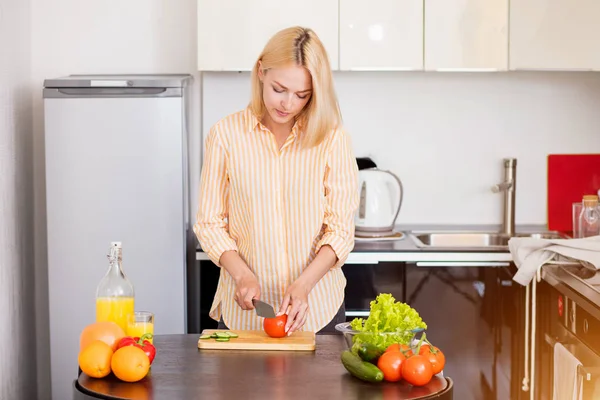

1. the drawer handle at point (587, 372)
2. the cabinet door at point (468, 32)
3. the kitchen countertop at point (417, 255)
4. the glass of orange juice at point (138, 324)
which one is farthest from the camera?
the cabinet door at point (468, 32)

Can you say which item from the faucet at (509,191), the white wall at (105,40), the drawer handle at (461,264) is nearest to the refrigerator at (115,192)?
the white wall at (105,40)

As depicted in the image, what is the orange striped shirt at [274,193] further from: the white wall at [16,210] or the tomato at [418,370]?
the white wall at [16,210]

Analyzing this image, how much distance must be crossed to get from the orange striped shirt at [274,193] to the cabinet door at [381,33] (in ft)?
3.72

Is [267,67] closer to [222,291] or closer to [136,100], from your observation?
[222,291]

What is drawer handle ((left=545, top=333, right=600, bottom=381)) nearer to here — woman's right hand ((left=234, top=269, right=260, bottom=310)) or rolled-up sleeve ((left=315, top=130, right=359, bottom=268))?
rolled-up sleeve ((left=315, top=130, right=359, bottom=268))

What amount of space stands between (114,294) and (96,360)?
208 mm

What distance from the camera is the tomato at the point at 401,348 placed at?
1.72m

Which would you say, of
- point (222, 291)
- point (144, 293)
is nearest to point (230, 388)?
point (222, 291)

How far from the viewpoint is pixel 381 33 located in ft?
11.0

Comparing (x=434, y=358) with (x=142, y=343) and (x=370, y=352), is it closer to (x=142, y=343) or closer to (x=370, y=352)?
(x=370, y=352)

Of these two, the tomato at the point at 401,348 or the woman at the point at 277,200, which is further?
the woman at the point at 277,200

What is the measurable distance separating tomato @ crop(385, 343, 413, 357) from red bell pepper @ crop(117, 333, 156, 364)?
48cm

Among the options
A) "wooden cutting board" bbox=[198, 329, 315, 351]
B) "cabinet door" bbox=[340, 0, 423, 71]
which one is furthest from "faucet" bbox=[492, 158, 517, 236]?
"wooden cutting board" bbox=[198, 329, 315, 351]

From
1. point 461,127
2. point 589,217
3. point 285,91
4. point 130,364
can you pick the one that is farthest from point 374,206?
point 130,364
